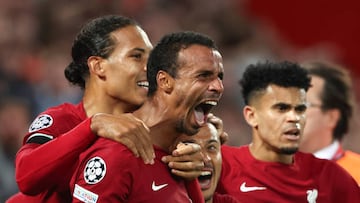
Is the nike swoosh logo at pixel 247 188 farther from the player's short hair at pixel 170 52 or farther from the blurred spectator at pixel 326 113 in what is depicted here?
the blurred spectator at pixel 326 113

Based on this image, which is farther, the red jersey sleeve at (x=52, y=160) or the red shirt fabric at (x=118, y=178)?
the red jersey sleeve at (x=52, y=160)

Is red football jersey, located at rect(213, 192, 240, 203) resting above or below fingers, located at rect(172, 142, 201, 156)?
below

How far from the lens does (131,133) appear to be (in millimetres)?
4016

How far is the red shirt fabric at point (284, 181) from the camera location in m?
5.10

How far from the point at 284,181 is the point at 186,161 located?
1091 mm

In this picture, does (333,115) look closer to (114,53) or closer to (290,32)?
(114,53)

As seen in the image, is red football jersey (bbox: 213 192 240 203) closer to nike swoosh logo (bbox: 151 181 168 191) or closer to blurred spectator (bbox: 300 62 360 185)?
nike swoosh logo (bbox: 151 181 168 191)

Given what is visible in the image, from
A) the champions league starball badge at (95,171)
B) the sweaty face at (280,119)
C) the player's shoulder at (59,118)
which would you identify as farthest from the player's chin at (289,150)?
the champions league starball badge at (95,171)

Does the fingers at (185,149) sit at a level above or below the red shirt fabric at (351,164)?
above

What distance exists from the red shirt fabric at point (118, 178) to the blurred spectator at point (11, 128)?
3.07 m

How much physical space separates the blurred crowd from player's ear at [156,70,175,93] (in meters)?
2.91

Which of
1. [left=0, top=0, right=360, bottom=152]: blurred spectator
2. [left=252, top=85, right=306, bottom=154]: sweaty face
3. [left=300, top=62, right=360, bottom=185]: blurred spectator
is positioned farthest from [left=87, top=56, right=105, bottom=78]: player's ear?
[left=0, top=0, right=360, bottom=152]: blurred spectator

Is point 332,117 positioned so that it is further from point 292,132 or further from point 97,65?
point 97,65

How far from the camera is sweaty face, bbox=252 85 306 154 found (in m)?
5.22
